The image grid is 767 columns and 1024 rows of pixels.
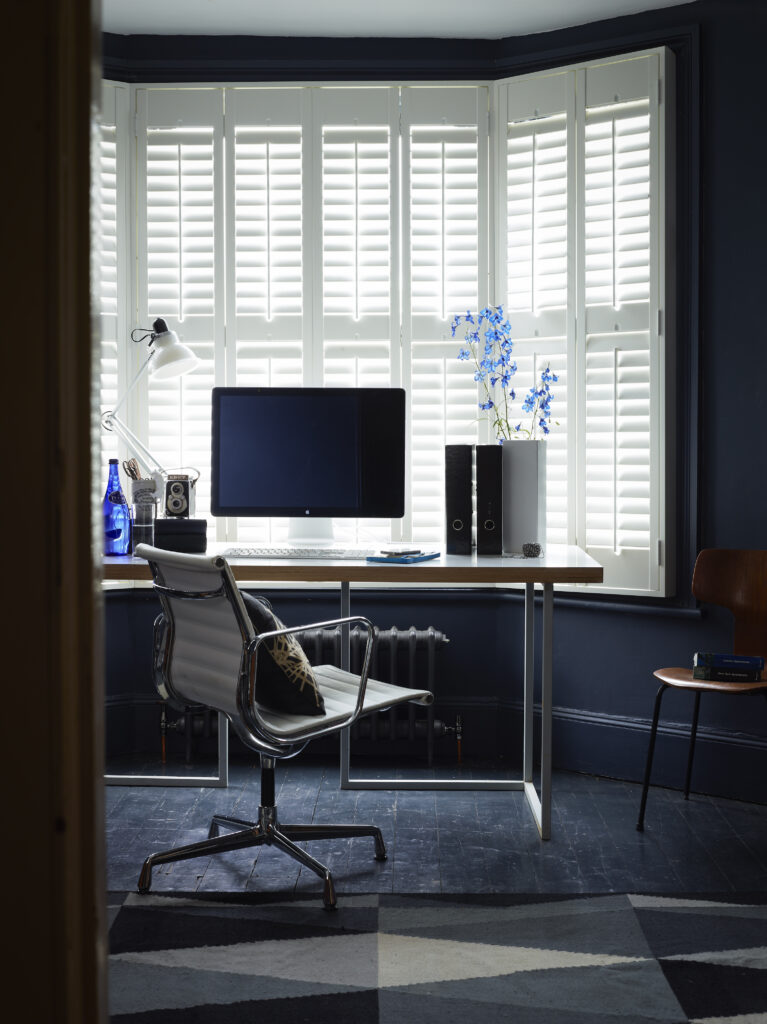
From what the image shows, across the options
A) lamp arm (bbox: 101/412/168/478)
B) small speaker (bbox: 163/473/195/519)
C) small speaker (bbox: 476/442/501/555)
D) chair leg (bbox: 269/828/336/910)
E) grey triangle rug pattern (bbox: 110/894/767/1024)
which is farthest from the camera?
lamp arm (bbox: 101/412/168/478)

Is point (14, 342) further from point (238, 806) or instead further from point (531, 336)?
point (531, 336)

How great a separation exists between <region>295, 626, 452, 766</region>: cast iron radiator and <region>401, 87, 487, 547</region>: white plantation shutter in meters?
0.36

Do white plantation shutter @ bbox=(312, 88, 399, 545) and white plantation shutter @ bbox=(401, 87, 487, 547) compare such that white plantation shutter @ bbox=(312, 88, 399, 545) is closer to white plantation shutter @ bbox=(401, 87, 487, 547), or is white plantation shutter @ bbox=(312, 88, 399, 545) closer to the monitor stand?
white plantation shutter @ bbox=(401, 87, 487, 547)

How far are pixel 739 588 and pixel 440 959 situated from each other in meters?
1.51

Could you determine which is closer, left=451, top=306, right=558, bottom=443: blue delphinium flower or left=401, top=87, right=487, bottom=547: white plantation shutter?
left=451, top=306, right=558, bottom=443: blue delphinium flower

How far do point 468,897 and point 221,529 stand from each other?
63.6 inches

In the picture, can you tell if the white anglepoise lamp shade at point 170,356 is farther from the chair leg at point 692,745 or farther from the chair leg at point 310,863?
the chair leg at point 692,745

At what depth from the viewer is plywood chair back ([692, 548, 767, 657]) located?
3.05 meters

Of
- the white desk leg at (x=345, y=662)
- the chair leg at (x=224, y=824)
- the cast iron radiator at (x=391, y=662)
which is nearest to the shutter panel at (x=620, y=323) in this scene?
the cast iron radiator at (x=391, y=662)

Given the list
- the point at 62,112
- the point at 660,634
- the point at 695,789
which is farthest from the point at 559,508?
the point at 62,112

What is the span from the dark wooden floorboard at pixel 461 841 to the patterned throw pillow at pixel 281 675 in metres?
0.50

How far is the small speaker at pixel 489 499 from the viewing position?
3035 millimetres

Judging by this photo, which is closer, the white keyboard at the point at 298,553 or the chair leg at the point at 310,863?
the chair leg at the point at 310,863

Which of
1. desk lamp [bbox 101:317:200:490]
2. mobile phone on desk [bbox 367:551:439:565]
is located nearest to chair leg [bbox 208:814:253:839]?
mobile phone on desk [bbox 367:551:439:565]
